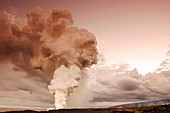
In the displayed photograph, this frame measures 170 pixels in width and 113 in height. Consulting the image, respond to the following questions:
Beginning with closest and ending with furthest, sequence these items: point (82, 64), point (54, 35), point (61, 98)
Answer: point (61, 98) < point (82, 64) < point (54, 35)

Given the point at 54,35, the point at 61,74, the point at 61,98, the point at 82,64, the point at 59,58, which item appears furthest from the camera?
the point at 54,35

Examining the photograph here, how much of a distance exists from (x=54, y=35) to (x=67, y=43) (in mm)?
13031

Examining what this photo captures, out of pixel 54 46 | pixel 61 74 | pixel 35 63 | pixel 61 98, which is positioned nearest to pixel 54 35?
pixel 54 46

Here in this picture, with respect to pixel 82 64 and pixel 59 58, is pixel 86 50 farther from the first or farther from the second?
pixel 59 58

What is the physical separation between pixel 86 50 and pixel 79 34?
8.52 metres

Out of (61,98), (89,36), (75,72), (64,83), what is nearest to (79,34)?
(89,36)

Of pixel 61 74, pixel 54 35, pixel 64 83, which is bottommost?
pixel 64 83

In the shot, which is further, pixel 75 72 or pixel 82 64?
pixel 82 64

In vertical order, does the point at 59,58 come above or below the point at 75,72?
above

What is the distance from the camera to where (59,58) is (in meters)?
70.1

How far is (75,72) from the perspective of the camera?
64.9 meters

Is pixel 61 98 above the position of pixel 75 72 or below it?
below

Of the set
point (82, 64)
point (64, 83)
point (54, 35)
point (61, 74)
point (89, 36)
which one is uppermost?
point (54, 35)

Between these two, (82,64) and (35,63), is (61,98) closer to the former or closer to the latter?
(82,64)
